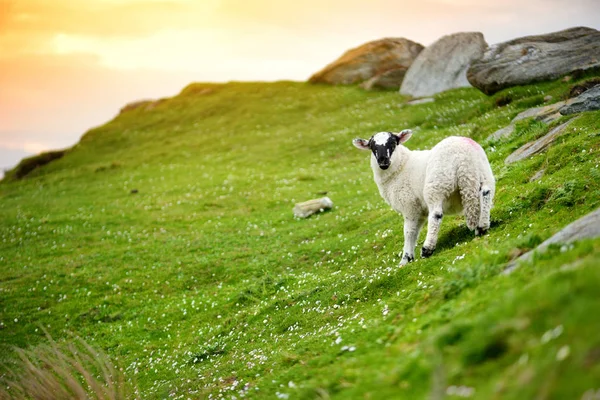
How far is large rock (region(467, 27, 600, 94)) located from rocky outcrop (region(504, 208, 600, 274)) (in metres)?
23.3

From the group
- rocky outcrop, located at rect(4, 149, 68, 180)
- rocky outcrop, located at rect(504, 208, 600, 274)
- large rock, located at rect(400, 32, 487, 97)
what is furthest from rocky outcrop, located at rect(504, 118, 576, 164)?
rocky outcrop, located at rect(4, 149, 68, 180)

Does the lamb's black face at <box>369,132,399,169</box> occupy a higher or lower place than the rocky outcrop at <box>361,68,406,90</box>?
lower

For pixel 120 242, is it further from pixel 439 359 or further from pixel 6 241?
pixel 439 359

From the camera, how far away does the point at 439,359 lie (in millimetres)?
5762

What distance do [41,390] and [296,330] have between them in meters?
7.21

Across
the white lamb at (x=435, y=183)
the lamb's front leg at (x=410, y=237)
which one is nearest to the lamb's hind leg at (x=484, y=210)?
the white lamb at (x=435, y=183)

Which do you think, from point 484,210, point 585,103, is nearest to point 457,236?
point 484,210

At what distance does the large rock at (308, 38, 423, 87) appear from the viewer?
185ft

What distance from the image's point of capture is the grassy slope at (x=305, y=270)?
19.0 feet

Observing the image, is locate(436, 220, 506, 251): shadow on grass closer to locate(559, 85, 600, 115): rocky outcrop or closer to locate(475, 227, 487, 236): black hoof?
locate(475, 227, 487, 236): black hoof

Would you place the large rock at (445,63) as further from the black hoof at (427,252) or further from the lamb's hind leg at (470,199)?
the black hoof at (427,252)

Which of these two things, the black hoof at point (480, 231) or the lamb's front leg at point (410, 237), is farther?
the lamb's front leg at point (410, 237)

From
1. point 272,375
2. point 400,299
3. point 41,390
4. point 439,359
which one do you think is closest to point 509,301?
point 439,359

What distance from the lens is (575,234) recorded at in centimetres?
760
